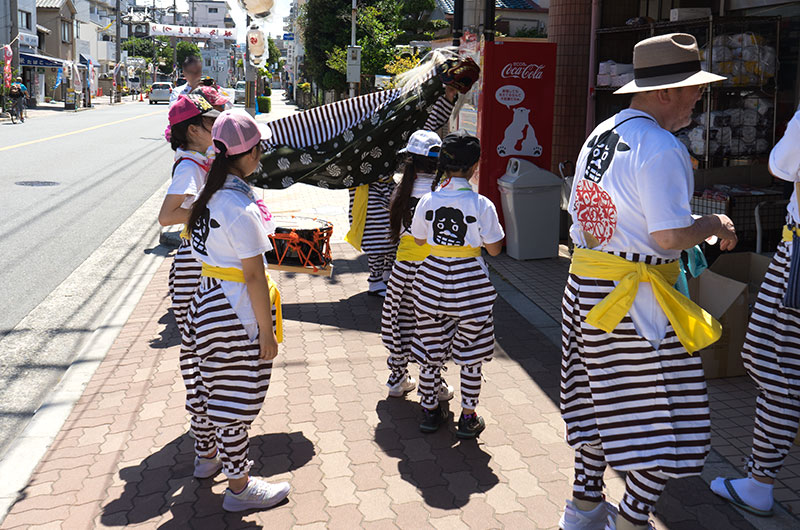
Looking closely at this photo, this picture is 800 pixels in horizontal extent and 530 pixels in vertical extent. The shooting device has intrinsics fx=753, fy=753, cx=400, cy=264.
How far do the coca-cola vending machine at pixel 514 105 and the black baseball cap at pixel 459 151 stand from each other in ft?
14.9

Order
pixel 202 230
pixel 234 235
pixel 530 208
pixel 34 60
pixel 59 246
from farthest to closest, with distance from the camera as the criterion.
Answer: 1. pixel 34 60
2. pixel 59 246
3. pixel 530 208
4. pixel 202 230
5. pixel 234 235

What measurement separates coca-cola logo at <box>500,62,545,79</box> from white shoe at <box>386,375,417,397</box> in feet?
15.9

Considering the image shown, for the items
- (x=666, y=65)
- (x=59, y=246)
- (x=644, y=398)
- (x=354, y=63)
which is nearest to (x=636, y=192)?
(x=666, y=65)

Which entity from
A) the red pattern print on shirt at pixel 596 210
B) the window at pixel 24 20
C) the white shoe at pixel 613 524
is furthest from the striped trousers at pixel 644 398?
the window at pixel 24 20

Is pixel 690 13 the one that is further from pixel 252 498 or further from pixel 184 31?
pixel 184 31

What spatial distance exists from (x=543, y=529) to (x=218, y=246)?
196 cm

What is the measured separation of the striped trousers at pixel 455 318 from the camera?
4.27m

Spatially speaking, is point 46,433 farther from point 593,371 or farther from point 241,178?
point 593,371

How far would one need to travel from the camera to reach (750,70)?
21.4 ft

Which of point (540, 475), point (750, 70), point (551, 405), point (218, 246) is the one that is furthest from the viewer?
point (750, 70)

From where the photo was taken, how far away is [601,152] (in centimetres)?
291

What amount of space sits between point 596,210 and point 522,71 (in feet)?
20.4

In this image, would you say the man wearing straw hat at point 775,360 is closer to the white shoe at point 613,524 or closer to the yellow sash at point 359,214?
the white shoe at point 613,524

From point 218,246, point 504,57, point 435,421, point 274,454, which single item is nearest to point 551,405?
point 435,421
